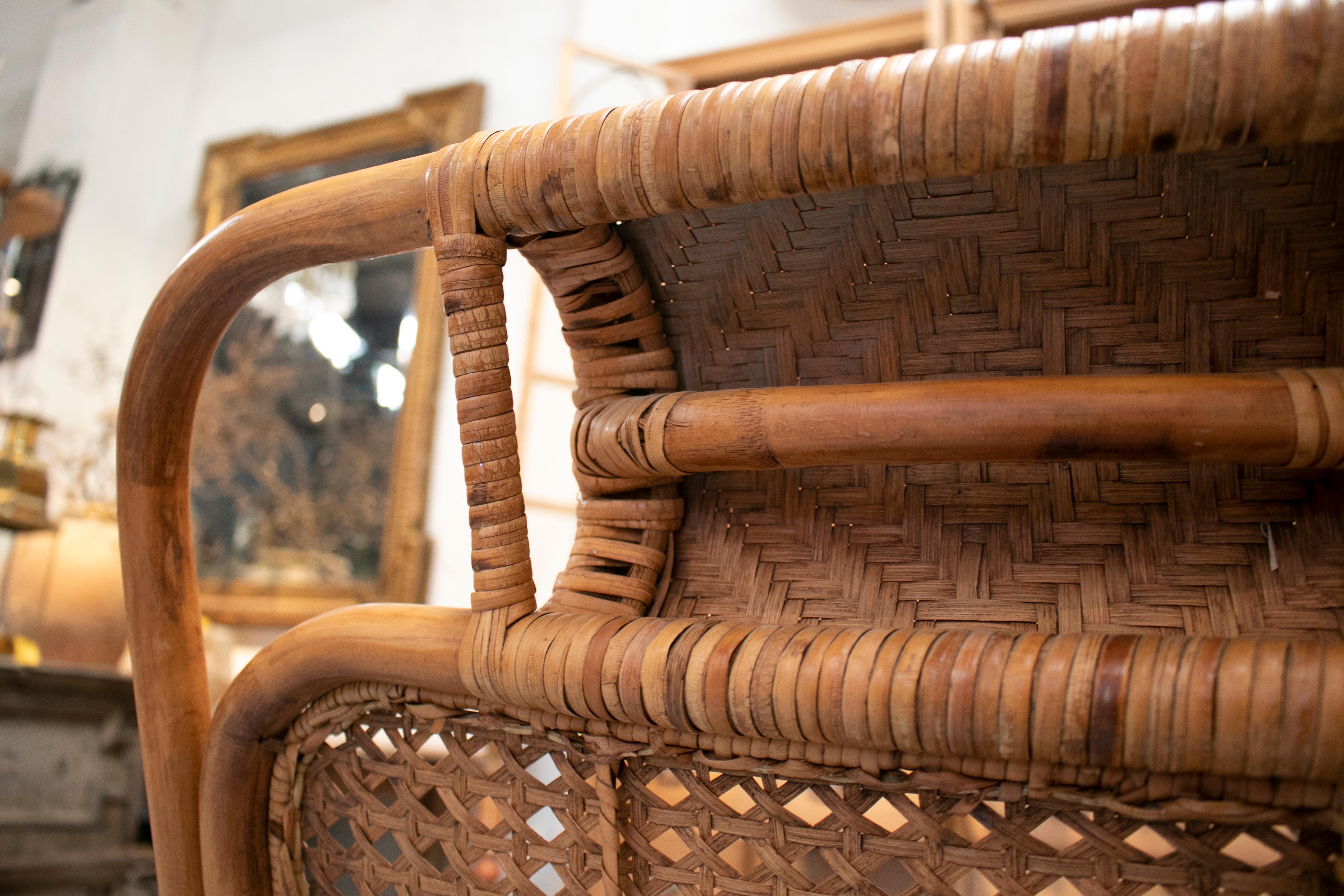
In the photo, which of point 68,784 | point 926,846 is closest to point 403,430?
point 68,784

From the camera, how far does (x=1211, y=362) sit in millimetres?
354

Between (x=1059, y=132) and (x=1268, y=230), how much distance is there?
112 mm

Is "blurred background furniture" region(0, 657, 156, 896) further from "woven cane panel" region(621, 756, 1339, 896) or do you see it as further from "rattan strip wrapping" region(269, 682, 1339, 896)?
"woven cane panel" region(621, 756, 1339, 896)


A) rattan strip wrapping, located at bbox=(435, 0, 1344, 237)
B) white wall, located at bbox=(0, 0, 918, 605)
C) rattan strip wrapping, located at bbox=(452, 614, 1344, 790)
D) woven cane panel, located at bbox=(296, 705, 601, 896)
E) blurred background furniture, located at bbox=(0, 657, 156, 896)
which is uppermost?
white wall, located at bbox=(0, 0, 918, 605)

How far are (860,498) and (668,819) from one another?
0.50ft

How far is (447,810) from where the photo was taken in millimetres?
427

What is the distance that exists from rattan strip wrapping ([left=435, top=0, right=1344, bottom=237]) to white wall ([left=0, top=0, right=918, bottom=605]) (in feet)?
5.56

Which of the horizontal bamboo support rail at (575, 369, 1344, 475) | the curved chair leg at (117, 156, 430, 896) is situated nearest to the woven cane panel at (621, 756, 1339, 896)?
the horizontal bamboo support rail at (575, 369, 1344, 475)

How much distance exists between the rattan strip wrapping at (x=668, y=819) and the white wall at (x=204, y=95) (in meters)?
1.58

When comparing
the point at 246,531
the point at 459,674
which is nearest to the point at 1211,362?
the point at 459,674

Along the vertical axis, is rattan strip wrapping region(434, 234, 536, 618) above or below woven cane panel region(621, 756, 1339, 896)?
above

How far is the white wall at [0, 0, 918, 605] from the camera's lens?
2.08m

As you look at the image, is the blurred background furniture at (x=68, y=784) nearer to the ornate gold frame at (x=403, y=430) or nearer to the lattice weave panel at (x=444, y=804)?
the ornate gold frame at (x=403, y=430)

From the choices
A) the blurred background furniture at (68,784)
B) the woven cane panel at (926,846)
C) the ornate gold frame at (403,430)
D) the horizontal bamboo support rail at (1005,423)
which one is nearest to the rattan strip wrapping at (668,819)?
the woven cane panel at (926,846)
